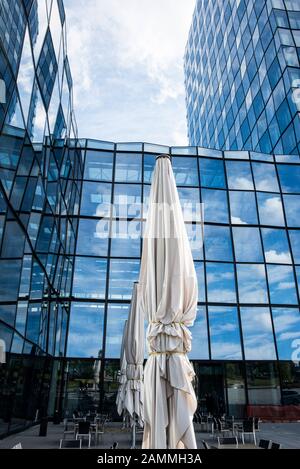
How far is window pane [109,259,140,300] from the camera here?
17.2 meters

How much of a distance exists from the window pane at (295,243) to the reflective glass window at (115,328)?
9.38 m

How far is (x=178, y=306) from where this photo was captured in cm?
438

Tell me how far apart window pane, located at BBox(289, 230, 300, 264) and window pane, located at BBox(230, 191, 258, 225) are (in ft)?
6.79

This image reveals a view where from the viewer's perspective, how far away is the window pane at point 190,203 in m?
19.3

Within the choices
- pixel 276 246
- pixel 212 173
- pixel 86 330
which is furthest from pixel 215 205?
pixel 86 330

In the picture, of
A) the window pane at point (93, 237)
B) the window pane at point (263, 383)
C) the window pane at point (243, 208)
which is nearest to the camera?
the window pane at point (263, 383)

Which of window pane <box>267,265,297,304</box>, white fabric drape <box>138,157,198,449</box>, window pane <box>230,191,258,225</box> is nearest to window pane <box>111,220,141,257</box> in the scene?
window pane <box>230,191,258,225</box>

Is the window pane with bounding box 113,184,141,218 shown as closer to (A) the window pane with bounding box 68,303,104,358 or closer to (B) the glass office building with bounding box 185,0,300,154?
(A) the window pane with bounding box 68,303,104,358

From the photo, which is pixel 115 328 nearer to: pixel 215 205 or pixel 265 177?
pixel 215 205

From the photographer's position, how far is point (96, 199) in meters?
19.3

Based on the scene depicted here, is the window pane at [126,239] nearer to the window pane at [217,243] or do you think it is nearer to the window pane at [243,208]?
the window pane at [217,243]

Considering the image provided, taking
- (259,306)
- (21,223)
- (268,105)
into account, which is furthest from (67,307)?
(268,105)

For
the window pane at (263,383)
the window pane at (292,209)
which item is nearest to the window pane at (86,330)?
the window pane at (263,383)
